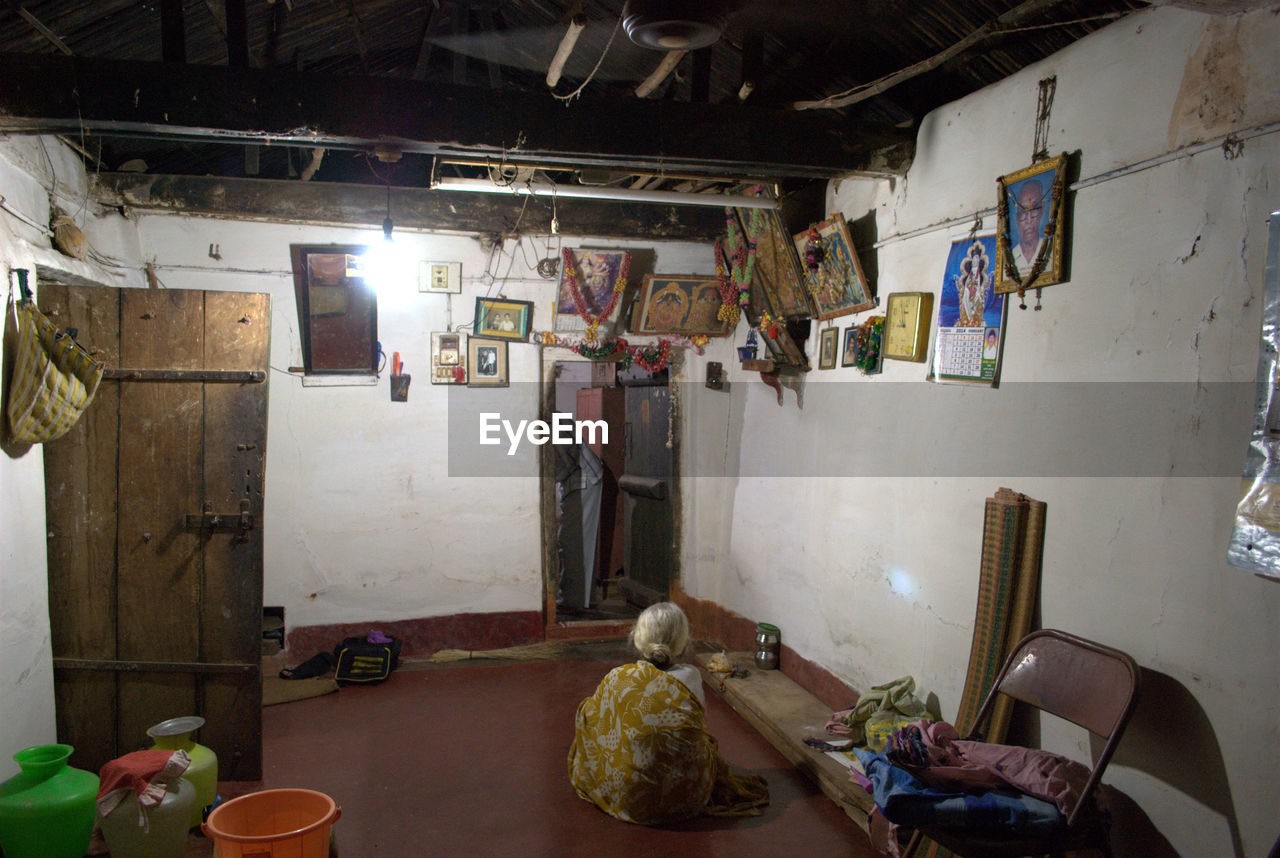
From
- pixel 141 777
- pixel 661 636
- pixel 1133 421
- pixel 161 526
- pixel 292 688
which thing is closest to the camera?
pixel 1133 421

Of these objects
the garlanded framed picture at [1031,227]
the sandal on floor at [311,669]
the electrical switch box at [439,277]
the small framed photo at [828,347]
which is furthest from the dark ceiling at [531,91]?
the sandal on floor at [311,669]

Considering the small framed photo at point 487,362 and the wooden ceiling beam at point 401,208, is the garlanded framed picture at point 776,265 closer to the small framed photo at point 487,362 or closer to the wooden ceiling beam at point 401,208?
the wooden ceiling beam at point 401,208

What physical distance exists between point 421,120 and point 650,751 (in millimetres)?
2910

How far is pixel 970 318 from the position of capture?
10.9ft

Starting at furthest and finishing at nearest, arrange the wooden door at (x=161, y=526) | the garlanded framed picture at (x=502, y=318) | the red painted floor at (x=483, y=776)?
the garlanded framed picture at (x=502, y=318) → the wooden door at (x=161, y=526) → the red painted floor at (x=483, y=776)

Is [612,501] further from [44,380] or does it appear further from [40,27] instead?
[40,27]

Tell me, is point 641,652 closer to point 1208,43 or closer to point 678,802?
point 678,802

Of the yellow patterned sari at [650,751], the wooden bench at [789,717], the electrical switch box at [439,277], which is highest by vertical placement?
the electrical switch box at [439,277]

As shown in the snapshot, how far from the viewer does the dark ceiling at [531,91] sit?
3061mm

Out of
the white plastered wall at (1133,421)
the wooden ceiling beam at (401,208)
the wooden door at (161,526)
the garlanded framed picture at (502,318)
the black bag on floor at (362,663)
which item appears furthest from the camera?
the garlanded framed picture at (502,318)

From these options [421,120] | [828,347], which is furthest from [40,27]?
[828,347]

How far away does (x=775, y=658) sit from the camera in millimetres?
5027

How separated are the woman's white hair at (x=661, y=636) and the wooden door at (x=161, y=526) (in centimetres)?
189

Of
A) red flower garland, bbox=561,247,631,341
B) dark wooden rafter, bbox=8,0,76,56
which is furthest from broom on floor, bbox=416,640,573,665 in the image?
dark wooden rafter, bbox=8,0,76,56
